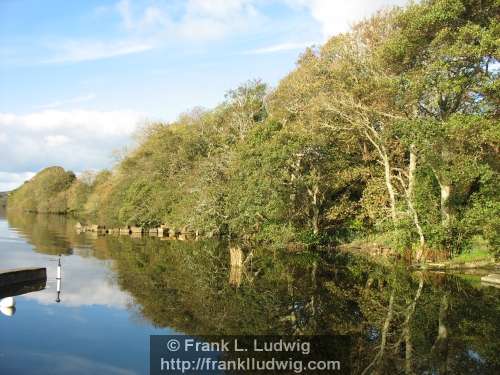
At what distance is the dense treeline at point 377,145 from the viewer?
925 inches

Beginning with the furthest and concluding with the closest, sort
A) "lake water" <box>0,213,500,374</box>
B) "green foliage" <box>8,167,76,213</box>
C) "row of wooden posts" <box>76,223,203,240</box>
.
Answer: "green foliage" <box>8,167,76,213</box> < "row of wooden posts" <box>76,223,203,240</box> < "lake water" <box>0,213,500,374</box>

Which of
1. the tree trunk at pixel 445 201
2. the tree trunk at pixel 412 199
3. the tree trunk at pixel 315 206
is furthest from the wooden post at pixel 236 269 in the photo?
the tree trunk at pixel 445 201

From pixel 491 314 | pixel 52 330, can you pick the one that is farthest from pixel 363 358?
pixel 52 330

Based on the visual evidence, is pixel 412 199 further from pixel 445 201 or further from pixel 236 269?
pixel 236 269

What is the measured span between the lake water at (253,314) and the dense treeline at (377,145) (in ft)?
17.9

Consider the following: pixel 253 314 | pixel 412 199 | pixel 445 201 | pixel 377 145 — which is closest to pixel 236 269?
pixel 253 314

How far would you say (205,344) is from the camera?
38.2 feet

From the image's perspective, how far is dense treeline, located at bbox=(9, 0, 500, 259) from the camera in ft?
77.0

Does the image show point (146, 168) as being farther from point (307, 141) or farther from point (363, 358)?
point (363, 358)

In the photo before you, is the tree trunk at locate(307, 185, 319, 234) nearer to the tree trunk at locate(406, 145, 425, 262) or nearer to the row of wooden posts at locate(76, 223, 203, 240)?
the tree trunk at locate(406, 145, 425, 262)

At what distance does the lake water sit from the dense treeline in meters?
5.45

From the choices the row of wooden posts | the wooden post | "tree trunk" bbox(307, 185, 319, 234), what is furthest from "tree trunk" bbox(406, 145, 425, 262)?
the row of wooden posts

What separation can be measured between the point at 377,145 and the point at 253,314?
18892mm

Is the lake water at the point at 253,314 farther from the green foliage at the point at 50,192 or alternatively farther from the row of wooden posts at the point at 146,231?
the green foliage at the point at 50,192
